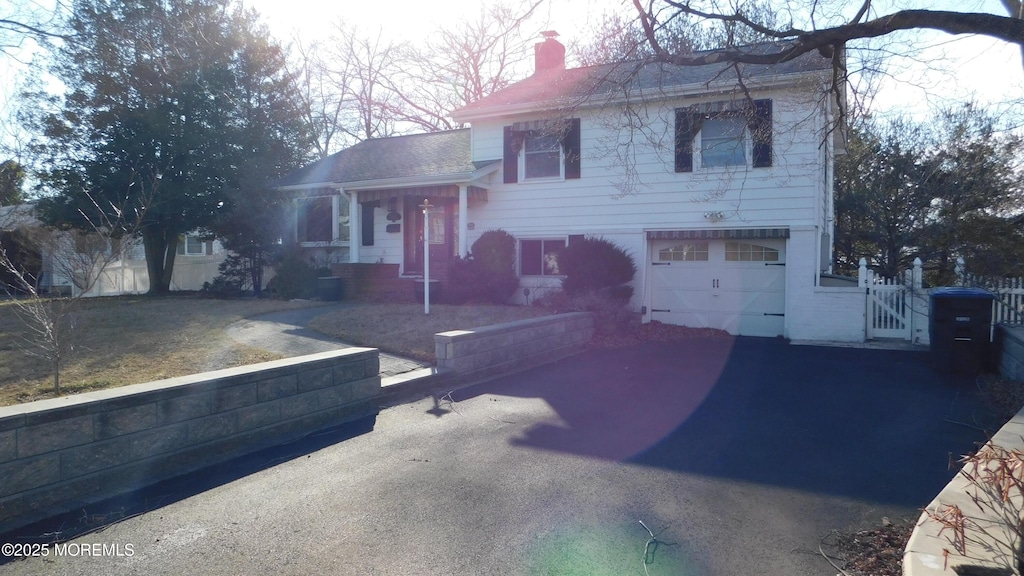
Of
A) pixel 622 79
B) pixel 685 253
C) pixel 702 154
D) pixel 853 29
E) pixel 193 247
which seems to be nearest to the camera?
pixel 853 29

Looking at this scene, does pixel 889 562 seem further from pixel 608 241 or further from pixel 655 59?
pixel 608 241

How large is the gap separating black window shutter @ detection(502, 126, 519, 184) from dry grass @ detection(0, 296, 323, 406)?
7348mm

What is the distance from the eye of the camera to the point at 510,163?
55.5ft

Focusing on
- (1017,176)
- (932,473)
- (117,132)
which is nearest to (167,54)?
(117,132)

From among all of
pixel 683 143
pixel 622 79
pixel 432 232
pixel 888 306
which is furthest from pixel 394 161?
pixel 888 306

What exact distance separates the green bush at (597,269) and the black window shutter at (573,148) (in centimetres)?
206

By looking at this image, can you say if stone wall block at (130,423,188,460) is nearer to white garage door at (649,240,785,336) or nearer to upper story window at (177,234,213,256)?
white garage door at (649,240,785,336)

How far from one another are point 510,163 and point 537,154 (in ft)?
2.43

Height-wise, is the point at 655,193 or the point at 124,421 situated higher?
→ the point at 655,193

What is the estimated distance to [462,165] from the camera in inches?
674

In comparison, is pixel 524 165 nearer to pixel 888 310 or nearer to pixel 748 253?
pixel 748 253

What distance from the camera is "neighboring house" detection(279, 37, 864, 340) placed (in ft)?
45.1

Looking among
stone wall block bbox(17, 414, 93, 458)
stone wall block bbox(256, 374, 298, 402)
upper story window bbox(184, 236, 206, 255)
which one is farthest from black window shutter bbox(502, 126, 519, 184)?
upper story window bbox(184, 236, 206, 255)

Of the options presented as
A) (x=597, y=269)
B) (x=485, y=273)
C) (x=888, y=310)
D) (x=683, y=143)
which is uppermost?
(x=683, y=143)
